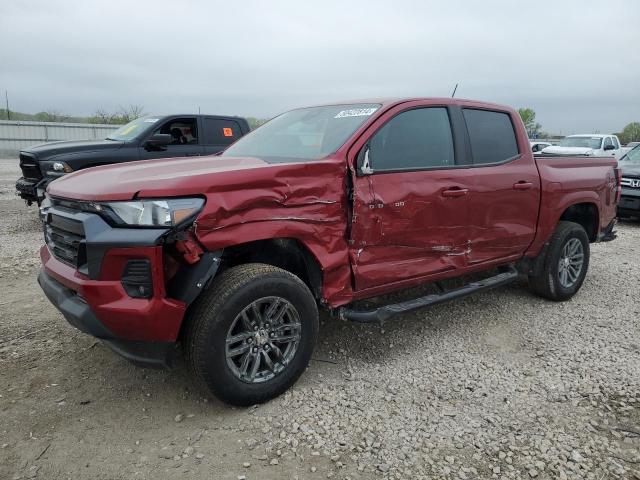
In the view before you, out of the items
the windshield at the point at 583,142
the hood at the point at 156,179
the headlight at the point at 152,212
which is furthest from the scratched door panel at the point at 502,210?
the windshield at the point at 583,142

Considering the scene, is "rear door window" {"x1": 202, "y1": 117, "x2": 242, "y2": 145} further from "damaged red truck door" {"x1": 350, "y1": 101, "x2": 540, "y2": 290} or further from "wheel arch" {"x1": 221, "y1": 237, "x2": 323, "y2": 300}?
"wheel arch" {"x1": 221, "y1": 237, "x2": 323, "y2": 300}

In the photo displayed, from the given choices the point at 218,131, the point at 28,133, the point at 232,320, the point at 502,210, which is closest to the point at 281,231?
the point at 232,320

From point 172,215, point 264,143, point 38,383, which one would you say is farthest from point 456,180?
point 38,383

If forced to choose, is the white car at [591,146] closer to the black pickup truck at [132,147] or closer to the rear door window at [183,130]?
the black pickup truck at [132,147]

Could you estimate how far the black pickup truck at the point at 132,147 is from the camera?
7566mm

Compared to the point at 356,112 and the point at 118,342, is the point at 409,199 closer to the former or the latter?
the point at 356,112

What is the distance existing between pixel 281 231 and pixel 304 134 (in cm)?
118

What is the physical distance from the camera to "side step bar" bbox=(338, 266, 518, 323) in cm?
345

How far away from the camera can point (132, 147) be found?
8.19m

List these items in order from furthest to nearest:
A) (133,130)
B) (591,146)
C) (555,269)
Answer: (591,146)
(133,130)
(555,269)

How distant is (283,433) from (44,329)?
240 centimetres

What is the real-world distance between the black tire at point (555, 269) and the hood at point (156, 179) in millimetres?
3203

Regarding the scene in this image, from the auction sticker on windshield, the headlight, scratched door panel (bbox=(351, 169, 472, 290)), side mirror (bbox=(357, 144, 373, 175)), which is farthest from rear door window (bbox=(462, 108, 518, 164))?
the headlight

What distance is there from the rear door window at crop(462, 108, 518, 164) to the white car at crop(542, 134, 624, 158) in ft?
49.2
